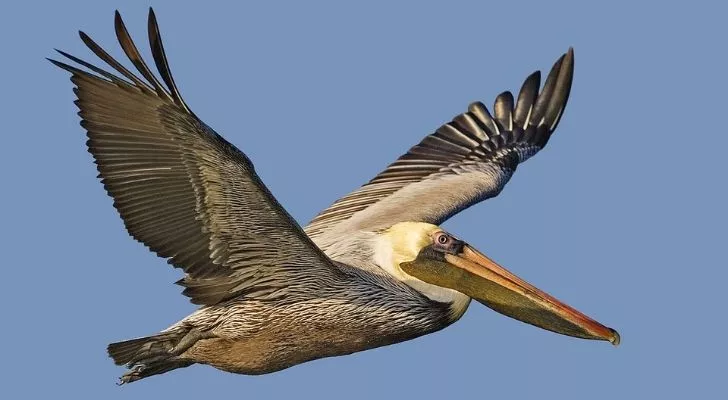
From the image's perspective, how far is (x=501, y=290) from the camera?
1159 centimetres

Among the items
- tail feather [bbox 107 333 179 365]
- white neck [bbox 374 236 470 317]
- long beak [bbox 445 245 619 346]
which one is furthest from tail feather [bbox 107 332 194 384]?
long beak [bbox 445 245 619 346]

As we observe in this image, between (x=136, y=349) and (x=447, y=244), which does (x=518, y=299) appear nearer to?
(x=447, y=244)

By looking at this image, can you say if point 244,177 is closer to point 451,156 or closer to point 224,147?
point 224,147

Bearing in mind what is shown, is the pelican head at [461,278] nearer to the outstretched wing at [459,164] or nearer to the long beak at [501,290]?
the long beak at [501,290]

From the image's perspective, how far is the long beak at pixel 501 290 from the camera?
11375 millimetres

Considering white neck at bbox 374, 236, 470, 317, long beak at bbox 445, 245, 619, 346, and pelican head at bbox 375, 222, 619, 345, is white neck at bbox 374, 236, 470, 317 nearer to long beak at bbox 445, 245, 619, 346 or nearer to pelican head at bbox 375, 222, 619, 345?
pelican head at bbox 375, 222, 619, 345

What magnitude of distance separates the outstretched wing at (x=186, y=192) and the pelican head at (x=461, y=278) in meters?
0.92

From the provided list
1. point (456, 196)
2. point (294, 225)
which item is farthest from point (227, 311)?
point (456, 196)

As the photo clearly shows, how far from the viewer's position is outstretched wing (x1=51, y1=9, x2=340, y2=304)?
399 inches

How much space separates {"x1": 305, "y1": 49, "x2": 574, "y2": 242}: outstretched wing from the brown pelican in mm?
202

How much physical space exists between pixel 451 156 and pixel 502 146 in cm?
55

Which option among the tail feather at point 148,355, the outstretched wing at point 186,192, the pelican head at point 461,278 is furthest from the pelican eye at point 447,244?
the tail feather at point 148,355

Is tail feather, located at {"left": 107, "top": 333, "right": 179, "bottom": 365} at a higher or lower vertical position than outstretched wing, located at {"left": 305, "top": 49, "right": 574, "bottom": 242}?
lower

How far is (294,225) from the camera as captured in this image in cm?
1047
